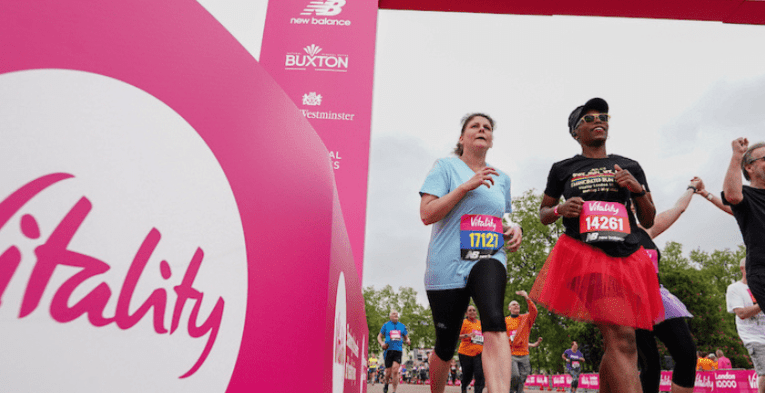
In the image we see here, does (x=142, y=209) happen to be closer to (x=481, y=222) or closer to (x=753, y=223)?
(x=481, y=222)

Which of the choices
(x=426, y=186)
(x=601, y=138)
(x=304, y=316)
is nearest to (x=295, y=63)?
(x=426, y=186)

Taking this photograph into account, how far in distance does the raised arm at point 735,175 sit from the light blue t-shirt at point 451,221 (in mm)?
1414

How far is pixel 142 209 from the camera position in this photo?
86cm

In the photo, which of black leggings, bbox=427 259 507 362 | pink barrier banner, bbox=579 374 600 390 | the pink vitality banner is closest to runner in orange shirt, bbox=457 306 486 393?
the pink vitality banner

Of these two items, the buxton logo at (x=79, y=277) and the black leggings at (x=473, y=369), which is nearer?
the buxton logo at (x=79, y=277)

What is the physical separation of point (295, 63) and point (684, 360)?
479 centimetres

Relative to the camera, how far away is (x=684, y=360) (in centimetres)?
335

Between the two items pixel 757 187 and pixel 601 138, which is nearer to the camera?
pixel 601 138

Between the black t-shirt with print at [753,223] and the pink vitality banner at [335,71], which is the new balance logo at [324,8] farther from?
the black t-shirt with print at [753,223]

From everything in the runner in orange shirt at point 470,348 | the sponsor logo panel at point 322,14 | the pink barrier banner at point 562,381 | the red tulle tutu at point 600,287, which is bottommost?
the pink barrier banner at point 562,381

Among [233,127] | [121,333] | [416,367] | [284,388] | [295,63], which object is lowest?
[416,367]

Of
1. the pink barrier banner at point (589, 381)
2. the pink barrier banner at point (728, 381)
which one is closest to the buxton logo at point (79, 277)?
the pink barrier banner at point (728, 381)

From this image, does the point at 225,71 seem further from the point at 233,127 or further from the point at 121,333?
the point at 121,333

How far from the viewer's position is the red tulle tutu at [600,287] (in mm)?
2818
